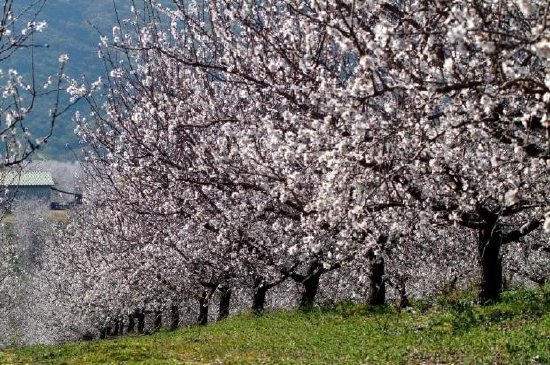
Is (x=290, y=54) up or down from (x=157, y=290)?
A: up

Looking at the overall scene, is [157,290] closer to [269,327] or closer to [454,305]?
[269,327]

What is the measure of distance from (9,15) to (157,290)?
28237 millimetres

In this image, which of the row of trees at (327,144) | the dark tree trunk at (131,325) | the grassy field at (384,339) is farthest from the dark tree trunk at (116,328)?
the grassy field at (384,339)

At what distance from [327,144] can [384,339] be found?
716 cm

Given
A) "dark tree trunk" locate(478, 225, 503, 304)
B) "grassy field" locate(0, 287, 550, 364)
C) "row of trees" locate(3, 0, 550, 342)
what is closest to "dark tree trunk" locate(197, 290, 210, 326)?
"row of trees" locate(3, 0, 550, 342)

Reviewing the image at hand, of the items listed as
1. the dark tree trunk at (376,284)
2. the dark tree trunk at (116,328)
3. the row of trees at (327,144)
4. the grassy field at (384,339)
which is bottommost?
the dark tree trunk at (116,328)

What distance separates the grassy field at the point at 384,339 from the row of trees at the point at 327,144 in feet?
4.58

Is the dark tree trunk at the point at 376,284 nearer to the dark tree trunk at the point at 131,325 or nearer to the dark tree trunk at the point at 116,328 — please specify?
the dark tree trunk at the point at 131,325

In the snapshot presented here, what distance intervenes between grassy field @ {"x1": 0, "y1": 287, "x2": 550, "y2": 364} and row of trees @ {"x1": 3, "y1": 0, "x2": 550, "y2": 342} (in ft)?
4.58

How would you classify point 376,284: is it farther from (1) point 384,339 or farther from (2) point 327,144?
(2) point 327,144

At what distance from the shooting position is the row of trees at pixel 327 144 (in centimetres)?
815

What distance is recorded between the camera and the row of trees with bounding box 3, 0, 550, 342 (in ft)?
26.7

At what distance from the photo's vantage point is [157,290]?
1494 inches

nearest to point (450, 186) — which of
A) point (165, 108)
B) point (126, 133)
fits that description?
point (165, 108)
